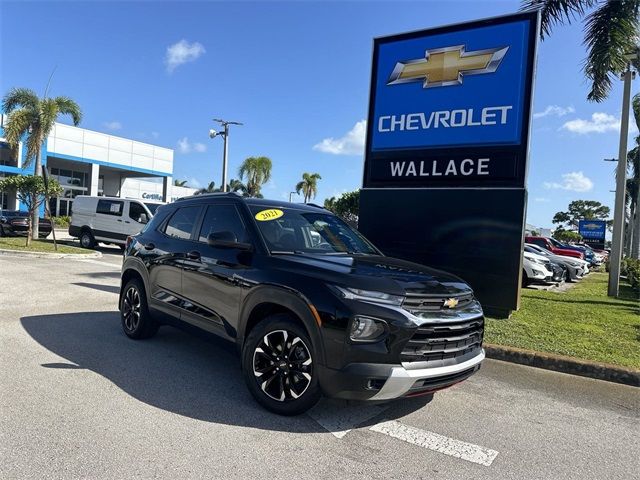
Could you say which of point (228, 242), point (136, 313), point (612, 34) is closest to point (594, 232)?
point (612, 34)

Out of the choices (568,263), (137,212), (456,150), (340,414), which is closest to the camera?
(340,414)

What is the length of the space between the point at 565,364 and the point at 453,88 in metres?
4.91

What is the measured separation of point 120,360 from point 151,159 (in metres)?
38.8

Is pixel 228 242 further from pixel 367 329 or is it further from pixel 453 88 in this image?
pixel 453 88

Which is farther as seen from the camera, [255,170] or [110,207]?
[255,170]

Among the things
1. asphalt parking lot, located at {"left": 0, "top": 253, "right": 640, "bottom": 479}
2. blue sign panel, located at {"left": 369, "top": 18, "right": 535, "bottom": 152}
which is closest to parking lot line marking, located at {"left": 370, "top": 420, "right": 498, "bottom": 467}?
asphalt parking lot, located at {"left": 0, "top": 253, "right": 640, "bottom": 479}

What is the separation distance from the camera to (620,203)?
567 inches

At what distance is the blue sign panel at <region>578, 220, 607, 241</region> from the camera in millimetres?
67438

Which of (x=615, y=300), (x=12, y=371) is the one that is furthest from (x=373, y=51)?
(x=615, y=300)

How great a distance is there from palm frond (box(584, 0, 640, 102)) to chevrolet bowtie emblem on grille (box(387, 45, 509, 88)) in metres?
6.31

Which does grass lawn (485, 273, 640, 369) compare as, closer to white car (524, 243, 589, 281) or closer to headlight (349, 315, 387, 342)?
headlight (349, 315, 387, 342)

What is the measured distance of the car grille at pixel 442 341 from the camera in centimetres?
353

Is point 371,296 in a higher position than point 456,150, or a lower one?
lower

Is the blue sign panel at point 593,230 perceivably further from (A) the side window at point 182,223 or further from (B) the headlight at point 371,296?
(B) the headlight at point 371,296
